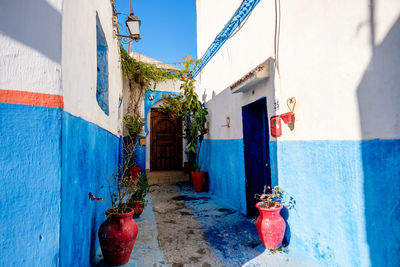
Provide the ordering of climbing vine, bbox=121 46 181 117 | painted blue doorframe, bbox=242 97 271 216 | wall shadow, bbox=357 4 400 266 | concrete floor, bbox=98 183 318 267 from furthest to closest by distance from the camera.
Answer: climbing vine, bbox=121 46 181 117
painted blue doorframe, bbox=242 97 271 216
concrete floor, bbox=98 183 318 267
wall shadow, bbox=357 4 400 266

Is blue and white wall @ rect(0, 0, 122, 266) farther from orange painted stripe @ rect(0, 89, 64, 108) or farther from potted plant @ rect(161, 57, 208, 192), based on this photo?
potted plant @ rect(161, 57, 208, 192)

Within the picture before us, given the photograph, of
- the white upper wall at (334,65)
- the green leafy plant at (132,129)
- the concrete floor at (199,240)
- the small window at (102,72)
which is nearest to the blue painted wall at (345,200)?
the white upper wall at (334,65)

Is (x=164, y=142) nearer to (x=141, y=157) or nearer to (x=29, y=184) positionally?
(x=141, y=157)

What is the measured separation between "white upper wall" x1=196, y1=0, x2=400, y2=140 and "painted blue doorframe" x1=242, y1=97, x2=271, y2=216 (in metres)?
0.77

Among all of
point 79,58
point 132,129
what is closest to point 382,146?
point 79,58

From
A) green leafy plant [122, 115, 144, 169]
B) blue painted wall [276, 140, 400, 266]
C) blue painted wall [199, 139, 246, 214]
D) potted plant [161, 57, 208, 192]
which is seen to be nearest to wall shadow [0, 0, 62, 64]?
blue painted wall [276, 140, 400, 266]

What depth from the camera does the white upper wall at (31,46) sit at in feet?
4.28

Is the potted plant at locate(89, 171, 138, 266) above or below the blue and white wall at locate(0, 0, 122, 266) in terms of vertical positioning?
below

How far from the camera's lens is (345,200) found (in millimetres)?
2158

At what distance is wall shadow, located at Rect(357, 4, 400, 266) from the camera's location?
173 cm

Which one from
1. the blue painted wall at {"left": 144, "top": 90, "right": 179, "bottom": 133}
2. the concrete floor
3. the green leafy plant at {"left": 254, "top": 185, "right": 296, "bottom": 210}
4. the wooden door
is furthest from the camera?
the wooden door

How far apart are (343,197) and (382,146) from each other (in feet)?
2.10

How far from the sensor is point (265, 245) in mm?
2838

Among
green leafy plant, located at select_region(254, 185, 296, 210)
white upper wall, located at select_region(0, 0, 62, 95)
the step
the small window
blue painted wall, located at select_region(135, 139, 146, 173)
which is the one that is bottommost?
the step
